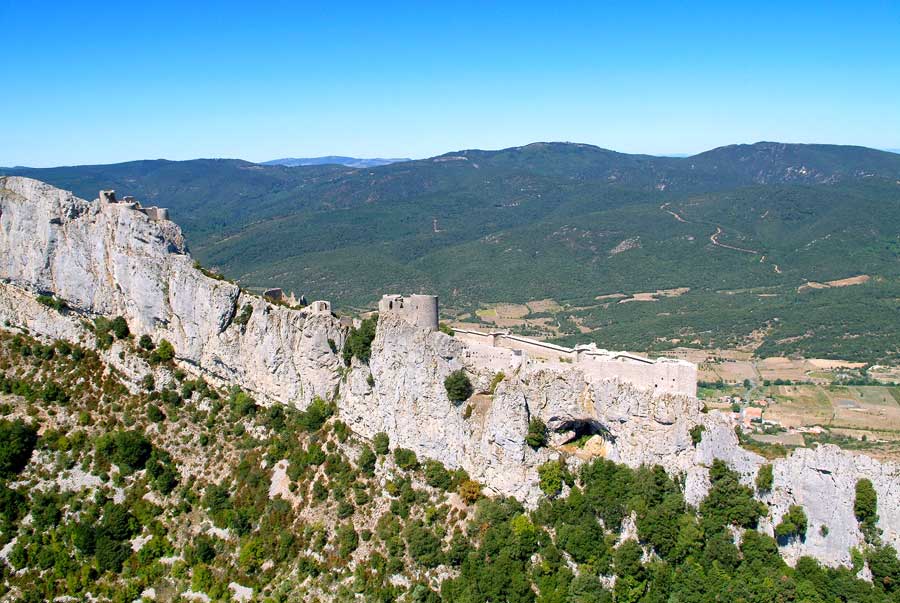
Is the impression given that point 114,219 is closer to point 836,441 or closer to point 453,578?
point 453,578

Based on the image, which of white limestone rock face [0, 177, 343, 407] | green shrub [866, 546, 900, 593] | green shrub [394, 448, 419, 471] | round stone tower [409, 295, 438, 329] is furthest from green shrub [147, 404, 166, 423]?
green shrub [866, 546, 900, 593]

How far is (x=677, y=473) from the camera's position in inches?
1496

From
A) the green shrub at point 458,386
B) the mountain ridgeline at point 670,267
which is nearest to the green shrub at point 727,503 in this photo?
the green shrub at point 458,386

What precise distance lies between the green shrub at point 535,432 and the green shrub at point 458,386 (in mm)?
4075

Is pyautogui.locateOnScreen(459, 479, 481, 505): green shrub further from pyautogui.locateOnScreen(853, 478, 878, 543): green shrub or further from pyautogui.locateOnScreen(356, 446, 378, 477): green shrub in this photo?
pyautogui.locateOnScreen(853, 478, 878, 543): green shrub

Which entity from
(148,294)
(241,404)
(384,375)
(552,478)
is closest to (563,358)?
(552,478)

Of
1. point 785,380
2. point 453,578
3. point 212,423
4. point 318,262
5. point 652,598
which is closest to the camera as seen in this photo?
point 652,598

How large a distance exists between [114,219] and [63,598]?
907 inches

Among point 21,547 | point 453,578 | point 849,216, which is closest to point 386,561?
point 453,578

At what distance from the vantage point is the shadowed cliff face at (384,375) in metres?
35.2

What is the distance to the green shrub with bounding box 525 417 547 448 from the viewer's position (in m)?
40.5

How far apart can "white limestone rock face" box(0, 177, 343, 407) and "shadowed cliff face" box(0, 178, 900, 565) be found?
0.25ft

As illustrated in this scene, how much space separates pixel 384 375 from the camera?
44844 millimetres

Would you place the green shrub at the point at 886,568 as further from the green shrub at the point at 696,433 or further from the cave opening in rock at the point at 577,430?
the cave opening in rock at the point at 577,430
